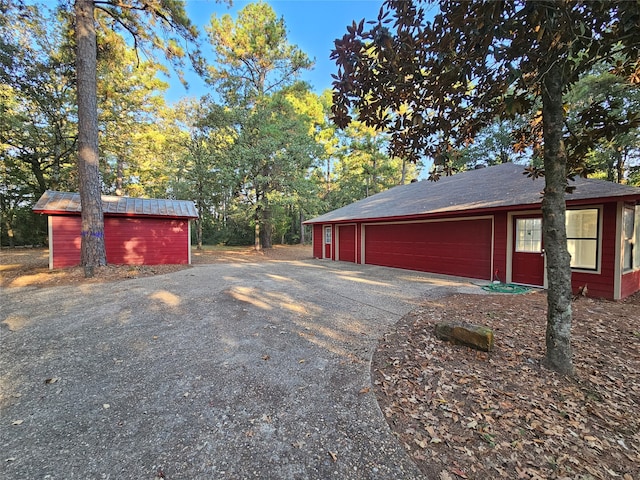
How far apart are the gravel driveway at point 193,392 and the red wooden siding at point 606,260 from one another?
469 cm

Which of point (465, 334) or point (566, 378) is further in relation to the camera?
point (465, 334)

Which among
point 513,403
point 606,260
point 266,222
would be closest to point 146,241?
point 266,222

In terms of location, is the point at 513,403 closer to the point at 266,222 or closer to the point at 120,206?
the point at 120,206

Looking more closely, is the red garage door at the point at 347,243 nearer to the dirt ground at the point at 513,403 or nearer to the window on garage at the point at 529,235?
the window on garage at the point at 529,235

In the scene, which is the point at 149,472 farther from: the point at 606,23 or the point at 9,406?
the point at 606,23

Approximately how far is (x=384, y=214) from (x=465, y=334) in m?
7.83

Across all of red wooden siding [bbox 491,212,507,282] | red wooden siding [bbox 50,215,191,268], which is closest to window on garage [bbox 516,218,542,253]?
red wooden siding [bbox 491,212,507,282]

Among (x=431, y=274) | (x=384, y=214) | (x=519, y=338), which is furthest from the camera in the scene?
(x=384, y=214)

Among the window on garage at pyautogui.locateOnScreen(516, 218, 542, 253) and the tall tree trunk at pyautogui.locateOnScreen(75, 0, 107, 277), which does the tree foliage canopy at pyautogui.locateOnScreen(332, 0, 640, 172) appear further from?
the tall tree trunk at pyautogui.locateOnScreen(75, 0, 107, 277)

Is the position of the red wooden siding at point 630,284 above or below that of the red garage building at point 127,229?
below

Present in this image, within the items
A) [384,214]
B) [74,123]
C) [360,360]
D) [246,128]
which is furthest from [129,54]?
[360,360]

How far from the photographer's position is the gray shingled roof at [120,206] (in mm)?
9581

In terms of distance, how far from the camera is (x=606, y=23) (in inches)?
105

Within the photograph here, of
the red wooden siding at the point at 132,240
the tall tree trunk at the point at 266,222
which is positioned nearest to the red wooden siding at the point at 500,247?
the red wooden siding at the point at 132,240
